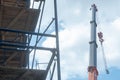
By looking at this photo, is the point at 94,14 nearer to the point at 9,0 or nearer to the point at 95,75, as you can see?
the point at 95,75

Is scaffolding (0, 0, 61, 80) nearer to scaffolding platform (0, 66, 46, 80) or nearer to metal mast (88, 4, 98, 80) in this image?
scaffolding platform (0, 66, 46, 80)

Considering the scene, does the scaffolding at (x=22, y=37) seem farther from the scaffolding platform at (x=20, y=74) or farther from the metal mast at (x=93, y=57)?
the metal mast at (x=93, y=57)

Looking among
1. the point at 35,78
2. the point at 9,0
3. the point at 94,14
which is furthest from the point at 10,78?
the point at 94,14

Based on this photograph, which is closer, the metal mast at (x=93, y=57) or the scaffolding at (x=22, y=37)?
the scaffolding at (x=22, y=37)

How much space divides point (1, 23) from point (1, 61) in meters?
1.97

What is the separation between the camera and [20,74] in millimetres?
12320

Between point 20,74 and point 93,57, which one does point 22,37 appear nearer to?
point 20,74

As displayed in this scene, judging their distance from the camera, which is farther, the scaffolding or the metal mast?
the metal mast

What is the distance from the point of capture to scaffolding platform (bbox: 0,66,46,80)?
469 inches

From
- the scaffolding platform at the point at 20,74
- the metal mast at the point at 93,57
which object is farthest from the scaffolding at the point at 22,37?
the metal mast at the point at 93,57

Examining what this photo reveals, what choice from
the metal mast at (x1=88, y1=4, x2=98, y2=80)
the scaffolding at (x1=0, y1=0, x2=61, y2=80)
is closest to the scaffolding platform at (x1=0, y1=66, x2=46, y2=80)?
the scaffolding at (x1=0, y1=0, x2=61, y2=80)

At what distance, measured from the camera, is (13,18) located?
12914 millimetres

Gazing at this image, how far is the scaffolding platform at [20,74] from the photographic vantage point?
11924 mm

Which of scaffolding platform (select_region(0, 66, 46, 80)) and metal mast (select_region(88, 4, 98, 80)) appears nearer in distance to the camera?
scaffolding platform (select_region(0, 66, 46, 80))
